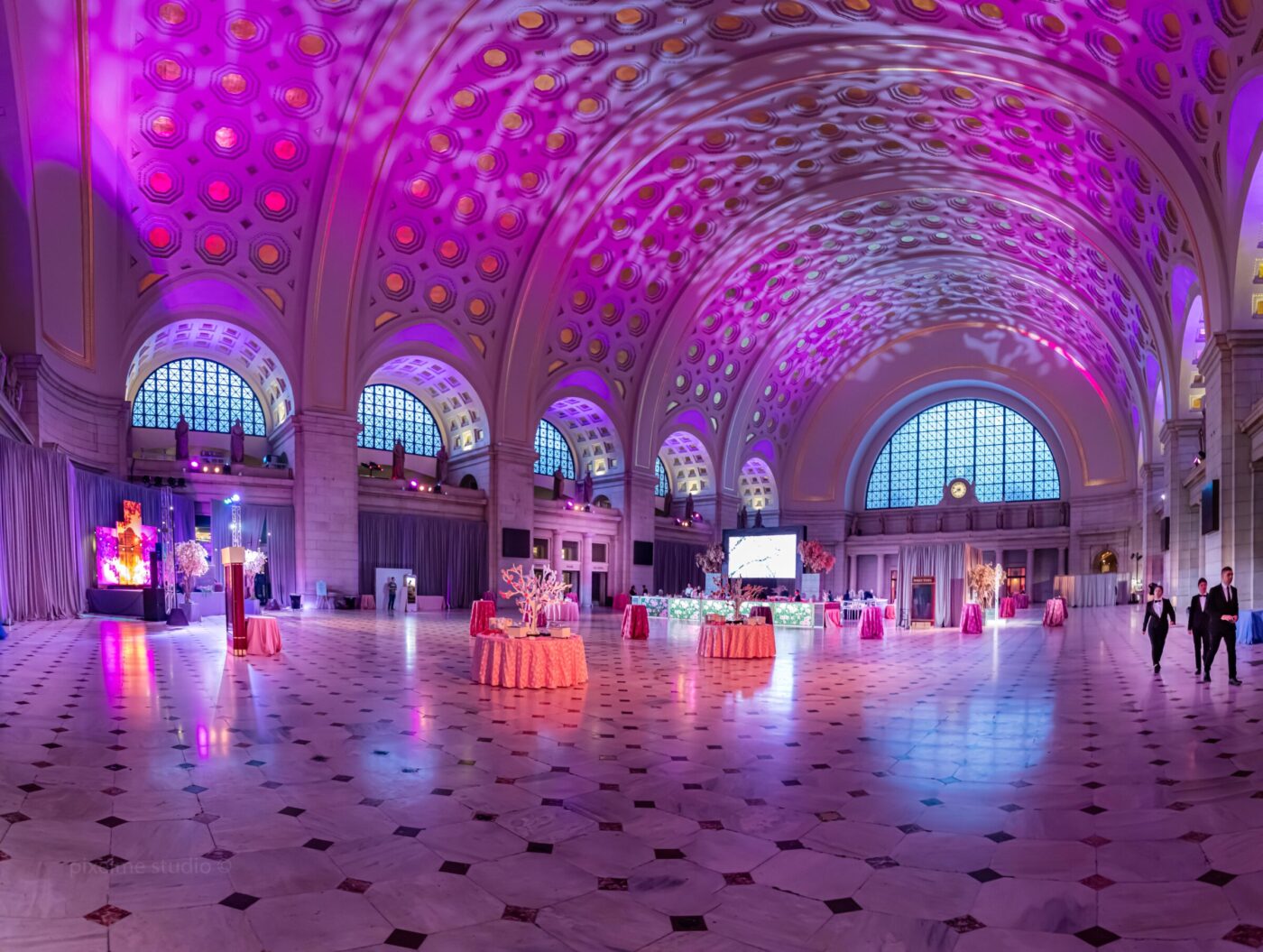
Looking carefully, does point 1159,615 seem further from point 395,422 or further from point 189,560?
point 395,422

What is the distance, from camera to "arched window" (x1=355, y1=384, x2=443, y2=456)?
95.4 feet

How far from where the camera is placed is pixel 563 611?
2278 cm

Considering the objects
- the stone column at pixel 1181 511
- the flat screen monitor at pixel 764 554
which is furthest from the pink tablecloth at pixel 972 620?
the flat screen monitor at pixel 764 554

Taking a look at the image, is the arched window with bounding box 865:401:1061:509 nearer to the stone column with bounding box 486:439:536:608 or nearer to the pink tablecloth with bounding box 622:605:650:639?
the stone column with bounding box 486:439:536:608

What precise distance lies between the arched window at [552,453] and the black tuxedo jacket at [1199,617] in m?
24.7

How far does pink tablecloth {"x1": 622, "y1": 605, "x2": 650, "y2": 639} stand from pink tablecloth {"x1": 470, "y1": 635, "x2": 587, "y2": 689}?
7804 mm

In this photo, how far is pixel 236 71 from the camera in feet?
63.1

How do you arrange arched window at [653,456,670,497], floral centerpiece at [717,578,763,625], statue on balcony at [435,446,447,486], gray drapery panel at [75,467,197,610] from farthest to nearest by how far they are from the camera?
arched window at [653,456,670,497] → statue on balcony at [435,446,447,486] → gray drapery panel at [75,467,197,610] → floral centerpiece at [717,578,763,625]

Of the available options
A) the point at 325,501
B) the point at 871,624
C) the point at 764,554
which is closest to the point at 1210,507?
the point at 871,624

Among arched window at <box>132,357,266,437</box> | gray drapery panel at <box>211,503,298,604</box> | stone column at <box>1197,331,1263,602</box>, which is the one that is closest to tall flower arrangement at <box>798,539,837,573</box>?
stone column at <box>1197,331,1263,602</box>

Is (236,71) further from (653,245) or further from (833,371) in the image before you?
(833,371)

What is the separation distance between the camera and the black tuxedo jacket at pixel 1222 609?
9.58 meters

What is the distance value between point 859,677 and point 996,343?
32073mm

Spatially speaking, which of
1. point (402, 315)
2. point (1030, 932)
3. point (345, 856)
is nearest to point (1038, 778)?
point (1030, 932)
